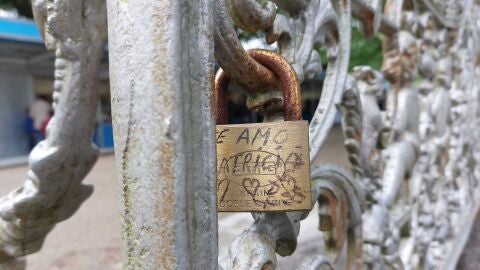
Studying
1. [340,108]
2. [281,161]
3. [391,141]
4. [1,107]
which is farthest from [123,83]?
[1,107]

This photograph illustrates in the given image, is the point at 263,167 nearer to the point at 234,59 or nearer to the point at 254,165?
the point at 254,165

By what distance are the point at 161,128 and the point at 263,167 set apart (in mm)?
216

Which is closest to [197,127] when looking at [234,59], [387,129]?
[234,59]

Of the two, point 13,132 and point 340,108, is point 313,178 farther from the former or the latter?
point 13,132

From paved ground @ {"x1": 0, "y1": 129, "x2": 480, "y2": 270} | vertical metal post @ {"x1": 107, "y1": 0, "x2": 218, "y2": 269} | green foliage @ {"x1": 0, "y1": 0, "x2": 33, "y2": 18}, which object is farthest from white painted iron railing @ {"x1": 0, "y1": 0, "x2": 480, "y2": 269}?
green foliage @ {"x1": 0, "y1": 0, "x2": 33, "y2": 18}

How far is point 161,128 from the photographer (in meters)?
0.51

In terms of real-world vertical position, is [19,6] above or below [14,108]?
above

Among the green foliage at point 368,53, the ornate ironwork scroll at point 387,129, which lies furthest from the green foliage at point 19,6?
the ornate ironwork scroll at point 387,129

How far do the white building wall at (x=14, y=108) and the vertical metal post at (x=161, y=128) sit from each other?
10.3 m

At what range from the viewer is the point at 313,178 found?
94 cm

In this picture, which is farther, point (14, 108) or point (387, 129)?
point (14, 108)

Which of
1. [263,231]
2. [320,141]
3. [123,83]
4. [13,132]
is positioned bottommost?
[13,132]

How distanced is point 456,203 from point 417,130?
716 mm

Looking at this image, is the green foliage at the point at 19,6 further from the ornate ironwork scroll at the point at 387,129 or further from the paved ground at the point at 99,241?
the ornate ironwork scroll at the point at 387,129
